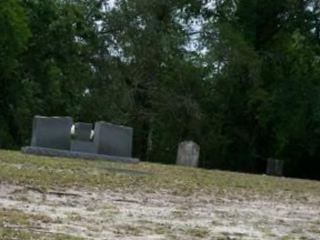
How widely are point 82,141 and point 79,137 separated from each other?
0.46 ft

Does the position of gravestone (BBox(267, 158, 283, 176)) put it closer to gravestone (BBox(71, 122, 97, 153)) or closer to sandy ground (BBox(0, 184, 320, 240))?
gravestone (BBox(71, 122, 97, 153))

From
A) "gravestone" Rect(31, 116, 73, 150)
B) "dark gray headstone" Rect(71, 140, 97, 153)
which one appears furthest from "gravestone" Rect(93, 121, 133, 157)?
"gravestone" Rect(31, 116, 73, 150)

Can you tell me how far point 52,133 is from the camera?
66.2ft

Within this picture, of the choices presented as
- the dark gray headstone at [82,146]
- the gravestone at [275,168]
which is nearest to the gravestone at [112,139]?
the dark gray headstone at [82,146]

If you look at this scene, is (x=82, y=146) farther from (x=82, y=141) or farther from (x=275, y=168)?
(x=275, y=168)

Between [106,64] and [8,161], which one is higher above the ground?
Result: [106,64]

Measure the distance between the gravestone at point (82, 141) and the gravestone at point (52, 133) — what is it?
0.19 m

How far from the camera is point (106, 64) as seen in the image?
34.9 meters

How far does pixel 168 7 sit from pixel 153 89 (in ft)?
14.2

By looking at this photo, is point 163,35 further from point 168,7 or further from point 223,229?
point 223,229

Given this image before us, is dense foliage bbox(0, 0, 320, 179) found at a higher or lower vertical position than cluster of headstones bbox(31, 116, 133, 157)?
higher

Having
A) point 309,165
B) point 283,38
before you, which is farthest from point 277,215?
point 283,38

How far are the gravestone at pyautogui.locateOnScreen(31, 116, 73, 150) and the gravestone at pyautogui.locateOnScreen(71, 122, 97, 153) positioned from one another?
19cm

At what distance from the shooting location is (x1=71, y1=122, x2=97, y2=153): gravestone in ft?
66.6
